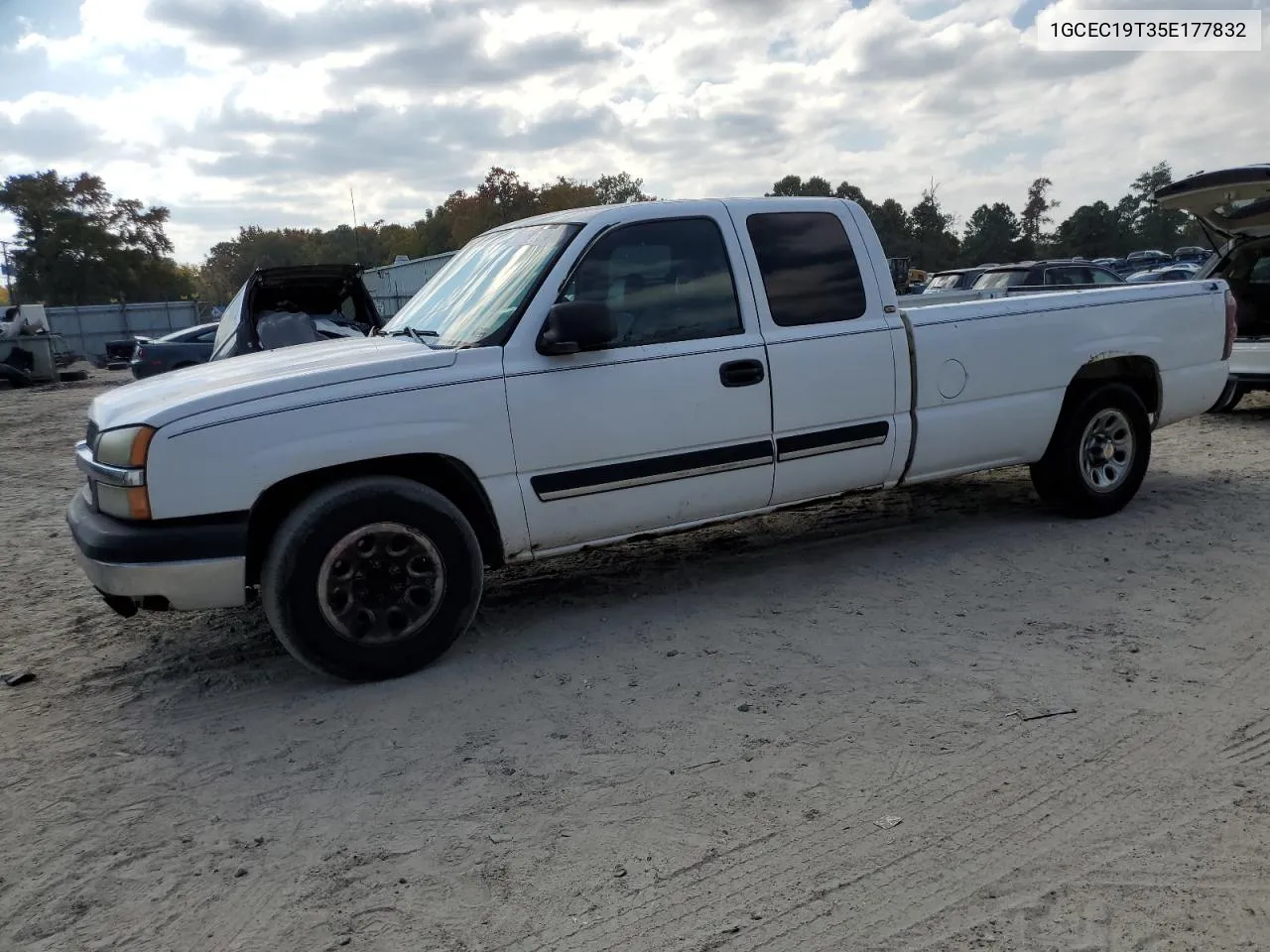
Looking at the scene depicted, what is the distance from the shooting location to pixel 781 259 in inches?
194

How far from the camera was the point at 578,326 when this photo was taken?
4.12m

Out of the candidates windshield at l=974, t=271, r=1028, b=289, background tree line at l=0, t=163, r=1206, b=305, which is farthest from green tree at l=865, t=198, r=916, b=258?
windshield at l=974, t=271, r=1028, b=289

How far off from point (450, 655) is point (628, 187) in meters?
77.1

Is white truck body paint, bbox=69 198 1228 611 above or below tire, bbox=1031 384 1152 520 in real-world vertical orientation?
above

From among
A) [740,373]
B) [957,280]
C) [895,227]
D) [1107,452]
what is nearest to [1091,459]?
[1107,452]

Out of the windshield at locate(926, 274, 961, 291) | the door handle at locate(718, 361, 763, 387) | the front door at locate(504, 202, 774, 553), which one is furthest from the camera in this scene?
the windshield at locate(926, 274, 961, 291)

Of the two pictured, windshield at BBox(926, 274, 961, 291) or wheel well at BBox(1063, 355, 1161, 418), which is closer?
wheel well at BBox(1063, 355, 1161, 418)

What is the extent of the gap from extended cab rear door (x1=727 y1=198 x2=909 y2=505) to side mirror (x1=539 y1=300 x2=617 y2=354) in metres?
0.95

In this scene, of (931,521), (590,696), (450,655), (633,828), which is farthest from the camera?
(931,521)

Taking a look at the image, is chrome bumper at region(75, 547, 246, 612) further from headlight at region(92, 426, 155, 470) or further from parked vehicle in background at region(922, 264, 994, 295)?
parked vehicle in background at region(922, 264, 994, 295)

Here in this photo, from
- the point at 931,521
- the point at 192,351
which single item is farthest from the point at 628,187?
the point at 931,521

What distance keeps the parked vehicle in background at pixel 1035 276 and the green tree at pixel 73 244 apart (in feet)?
184

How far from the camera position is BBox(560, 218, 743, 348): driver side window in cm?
452

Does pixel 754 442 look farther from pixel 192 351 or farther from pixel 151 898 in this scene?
pixel 192 351
